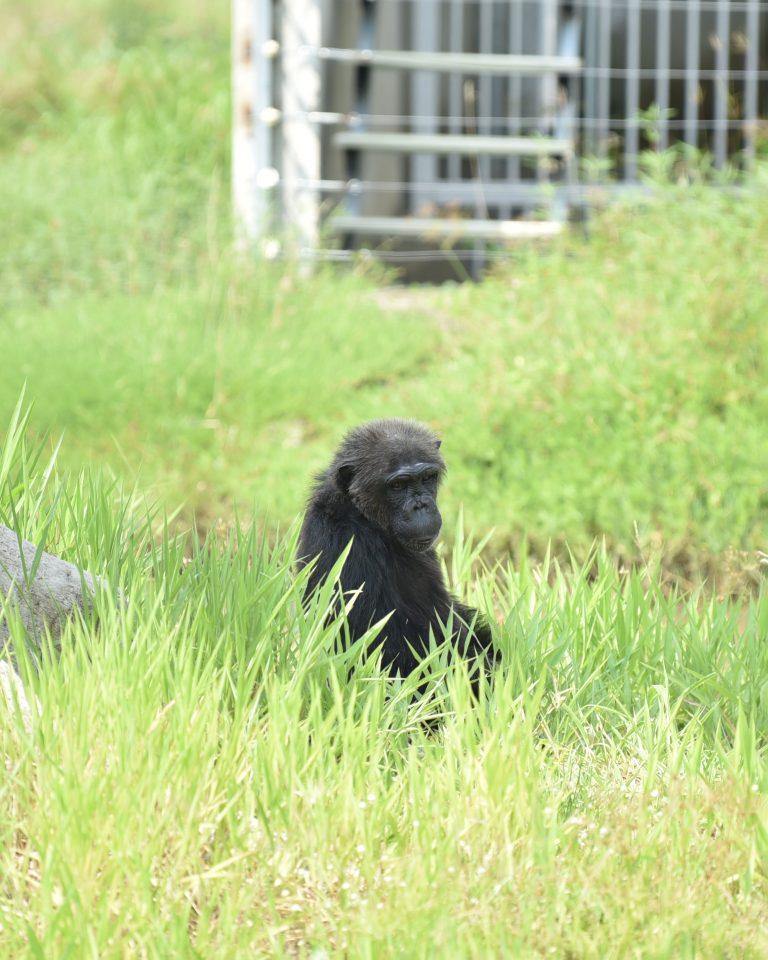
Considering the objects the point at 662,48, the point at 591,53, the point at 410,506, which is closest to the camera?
the point at 410,506

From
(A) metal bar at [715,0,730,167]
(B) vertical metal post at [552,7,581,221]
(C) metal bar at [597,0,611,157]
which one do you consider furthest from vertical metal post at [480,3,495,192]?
(A) metal bar at [715,0,730,167]

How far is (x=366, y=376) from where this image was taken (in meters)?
8.09

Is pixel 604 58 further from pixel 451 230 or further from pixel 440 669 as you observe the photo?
pixel 440 669

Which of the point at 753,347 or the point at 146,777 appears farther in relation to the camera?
the point at 753,347

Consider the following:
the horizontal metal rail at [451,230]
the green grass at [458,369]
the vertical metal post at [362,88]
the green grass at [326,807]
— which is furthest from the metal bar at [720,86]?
the green grass at [326,807]

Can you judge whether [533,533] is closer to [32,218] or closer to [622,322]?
[622,322]

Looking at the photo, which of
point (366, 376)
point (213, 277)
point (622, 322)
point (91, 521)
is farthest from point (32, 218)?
point (91, 521)

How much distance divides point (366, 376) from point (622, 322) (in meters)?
1.69

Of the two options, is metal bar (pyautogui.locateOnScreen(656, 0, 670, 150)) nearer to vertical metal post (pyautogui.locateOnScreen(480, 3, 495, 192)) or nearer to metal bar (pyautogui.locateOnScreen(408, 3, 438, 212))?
vertical metal post (pyautogui.locateOnScreen(480, 3, 495, 192))

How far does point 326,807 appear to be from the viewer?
9.24 feet

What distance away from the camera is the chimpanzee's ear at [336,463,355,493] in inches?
144

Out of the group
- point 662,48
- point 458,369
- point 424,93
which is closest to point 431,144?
point 424,93

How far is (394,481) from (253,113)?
26.2 ft

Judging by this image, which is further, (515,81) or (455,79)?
(515,81)
